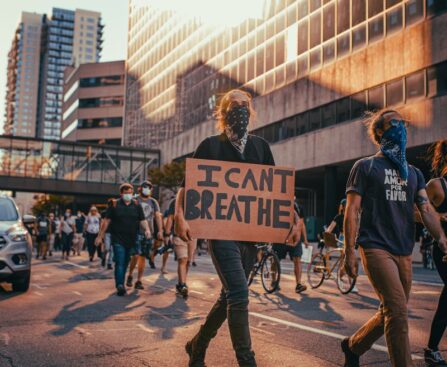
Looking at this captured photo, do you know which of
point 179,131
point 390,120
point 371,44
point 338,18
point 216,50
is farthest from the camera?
point 179,131

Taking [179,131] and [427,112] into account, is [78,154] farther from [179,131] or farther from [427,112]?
[427,112]

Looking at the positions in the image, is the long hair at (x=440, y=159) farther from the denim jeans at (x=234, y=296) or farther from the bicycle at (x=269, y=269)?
the bicycle at (x=269, y=269)

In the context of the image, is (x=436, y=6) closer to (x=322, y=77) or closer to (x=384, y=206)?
(x=322, y=77)

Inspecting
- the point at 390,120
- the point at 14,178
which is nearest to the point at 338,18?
the point at 390,120

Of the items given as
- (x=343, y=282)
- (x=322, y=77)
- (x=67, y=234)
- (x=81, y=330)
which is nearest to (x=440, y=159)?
(x=81, y=330)

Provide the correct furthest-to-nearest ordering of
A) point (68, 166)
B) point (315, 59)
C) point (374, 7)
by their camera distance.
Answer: point (68, 166), point (315, 59), point (374, 7)

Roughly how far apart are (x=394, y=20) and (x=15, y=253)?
894 inches

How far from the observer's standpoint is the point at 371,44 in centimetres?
2853

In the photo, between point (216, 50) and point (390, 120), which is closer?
point (390, 120)

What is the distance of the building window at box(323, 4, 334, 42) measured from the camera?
31.7 metres

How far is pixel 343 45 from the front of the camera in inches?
1209

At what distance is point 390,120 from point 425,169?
96.9ft

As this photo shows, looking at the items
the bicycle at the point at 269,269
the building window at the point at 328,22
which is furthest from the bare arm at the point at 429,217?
the building window at the point at 328,22

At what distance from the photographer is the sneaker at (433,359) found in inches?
185
